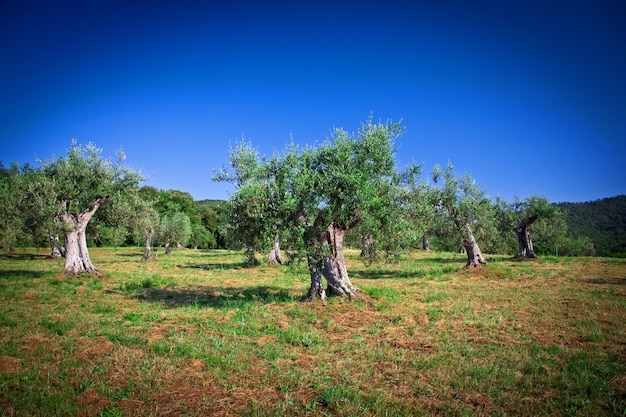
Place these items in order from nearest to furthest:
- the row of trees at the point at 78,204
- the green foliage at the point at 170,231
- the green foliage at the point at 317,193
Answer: the green foliage at the point at 317,193, the row of trees at the point at 78,204, the green foliage at the point at 170,231

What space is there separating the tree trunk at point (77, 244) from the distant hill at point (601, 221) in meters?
125

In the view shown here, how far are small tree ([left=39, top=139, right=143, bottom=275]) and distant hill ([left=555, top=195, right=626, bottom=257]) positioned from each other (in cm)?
12443

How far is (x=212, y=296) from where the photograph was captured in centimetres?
2016

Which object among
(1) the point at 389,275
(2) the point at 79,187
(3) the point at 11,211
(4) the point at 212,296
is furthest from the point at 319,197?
(3) the point at 11,211

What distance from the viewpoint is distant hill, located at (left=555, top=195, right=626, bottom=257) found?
4232 inches

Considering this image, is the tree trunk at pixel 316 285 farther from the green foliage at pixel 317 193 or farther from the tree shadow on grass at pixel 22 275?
the tree shadow on grass at pixel 22 275

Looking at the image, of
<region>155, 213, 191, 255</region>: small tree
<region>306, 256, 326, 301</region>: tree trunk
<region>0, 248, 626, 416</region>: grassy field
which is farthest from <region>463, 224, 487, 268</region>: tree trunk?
<region>155, 213, 191, 255</region>: small tree

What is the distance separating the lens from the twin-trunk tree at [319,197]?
15.1 metres

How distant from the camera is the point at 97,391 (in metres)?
7.78

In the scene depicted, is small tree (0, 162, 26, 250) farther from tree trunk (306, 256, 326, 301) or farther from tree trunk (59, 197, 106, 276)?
tree trunk (306, 256, 326, 301)

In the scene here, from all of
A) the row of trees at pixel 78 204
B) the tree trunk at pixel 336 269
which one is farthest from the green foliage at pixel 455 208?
the row of trees at pixel 78 204

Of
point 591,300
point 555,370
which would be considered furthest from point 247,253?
point 591,300

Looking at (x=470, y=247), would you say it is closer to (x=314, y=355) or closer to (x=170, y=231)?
(x=314, y=355)

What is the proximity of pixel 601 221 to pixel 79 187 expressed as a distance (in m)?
168
